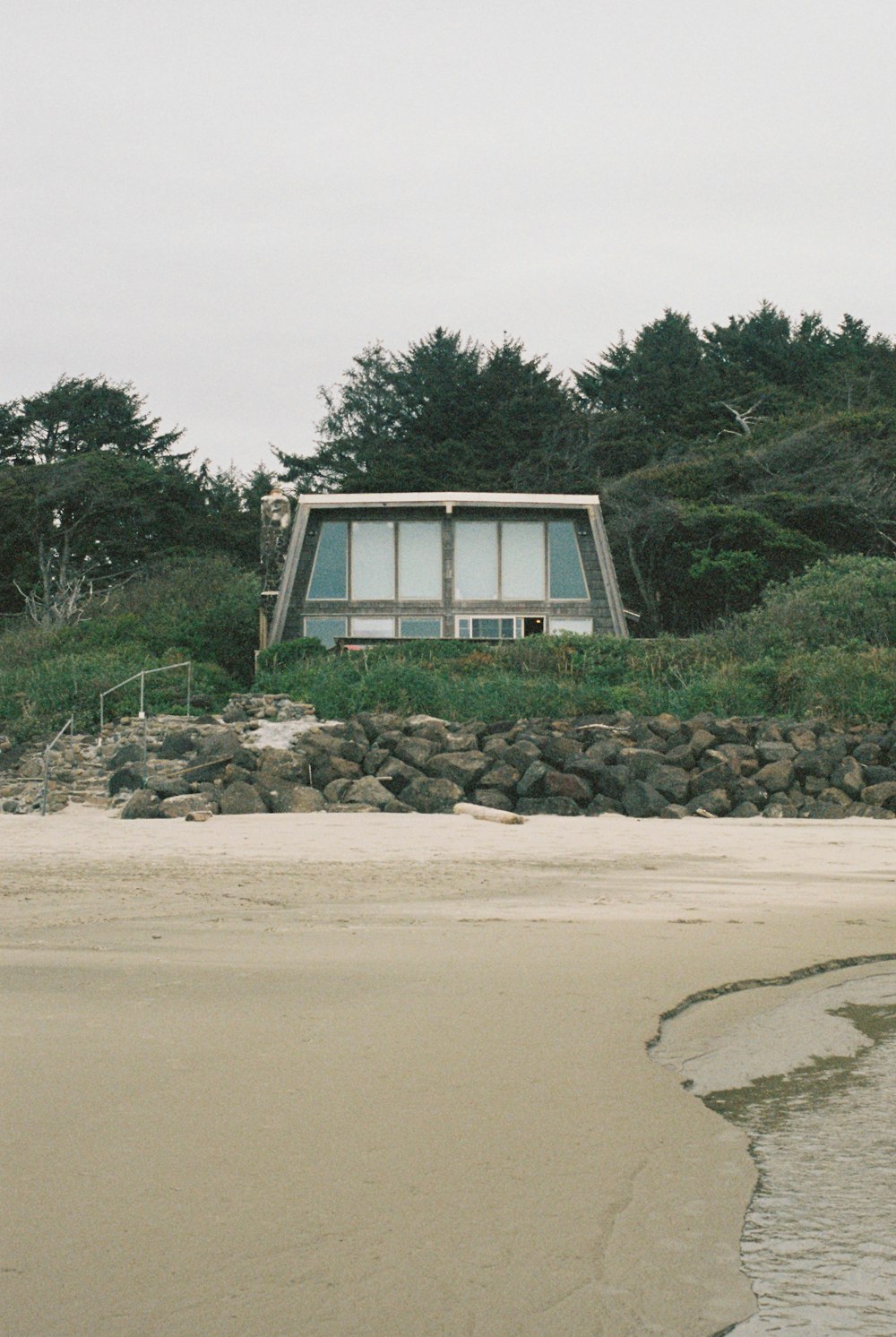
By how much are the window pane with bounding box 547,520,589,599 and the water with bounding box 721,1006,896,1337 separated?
68.8ft

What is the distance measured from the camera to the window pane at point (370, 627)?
81.9 ft

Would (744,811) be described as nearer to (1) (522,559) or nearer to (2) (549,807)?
(2) (549,807)

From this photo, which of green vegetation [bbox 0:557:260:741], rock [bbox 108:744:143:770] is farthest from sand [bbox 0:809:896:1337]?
green vegetation [bbox 0:557:260:741]

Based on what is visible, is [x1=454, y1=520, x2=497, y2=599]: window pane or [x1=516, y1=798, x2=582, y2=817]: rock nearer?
[x1=516, y1=798, x2=582, y2=817]: rock

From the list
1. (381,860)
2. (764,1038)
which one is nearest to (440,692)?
(381,860)

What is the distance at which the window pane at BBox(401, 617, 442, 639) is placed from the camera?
2497cm

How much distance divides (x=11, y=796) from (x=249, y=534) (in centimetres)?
2491

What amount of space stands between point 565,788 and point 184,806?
3934 mm

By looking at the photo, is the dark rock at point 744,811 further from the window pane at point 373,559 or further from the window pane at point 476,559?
the window pane at point 373,559

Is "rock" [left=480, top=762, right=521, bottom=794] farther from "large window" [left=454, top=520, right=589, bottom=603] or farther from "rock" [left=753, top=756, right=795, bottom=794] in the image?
"large window" [left=454, top=520, right=589, bottom=603]

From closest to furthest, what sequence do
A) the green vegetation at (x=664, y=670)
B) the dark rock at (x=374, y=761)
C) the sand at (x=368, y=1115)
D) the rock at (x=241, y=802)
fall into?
the sand at (x=368, y=1115), the rock at (x=241, y=802), the dark rock at (x=374, y=761), the green vegetation at (x=664, y=670)

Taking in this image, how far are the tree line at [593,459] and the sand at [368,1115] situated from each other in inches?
1052

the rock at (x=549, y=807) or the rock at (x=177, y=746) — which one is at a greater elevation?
the rock at (x=177, y=746)

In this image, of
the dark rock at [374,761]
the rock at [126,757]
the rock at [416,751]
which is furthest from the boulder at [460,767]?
the rock at [126,757]
